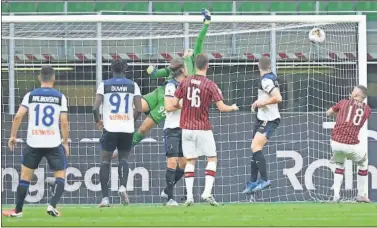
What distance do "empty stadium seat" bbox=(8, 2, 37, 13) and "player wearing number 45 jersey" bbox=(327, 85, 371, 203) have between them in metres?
8.86

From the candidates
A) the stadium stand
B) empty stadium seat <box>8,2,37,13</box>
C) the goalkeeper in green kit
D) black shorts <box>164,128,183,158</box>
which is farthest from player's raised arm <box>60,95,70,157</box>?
empty stadium seat <box>8,2,37,13</box>

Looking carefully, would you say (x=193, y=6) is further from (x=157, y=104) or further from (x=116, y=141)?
(x=116, y=141)

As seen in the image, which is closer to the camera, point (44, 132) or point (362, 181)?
A: point (44, 132)

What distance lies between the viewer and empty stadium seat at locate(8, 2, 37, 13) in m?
23.7

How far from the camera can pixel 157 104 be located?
16.9 metres

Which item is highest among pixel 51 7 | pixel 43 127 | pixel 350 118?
pixel 51 7

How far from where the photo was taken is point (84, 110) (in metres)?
19.0

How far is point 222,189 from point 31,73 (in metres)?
3.49

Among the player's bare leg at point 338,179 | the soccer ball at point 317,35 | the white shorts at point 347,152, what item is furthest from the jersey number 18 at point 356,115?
the soccer ball at point 317,35

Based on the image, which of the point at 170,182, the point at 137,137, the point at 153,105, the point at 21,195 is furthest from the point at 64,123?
the point at 137,137

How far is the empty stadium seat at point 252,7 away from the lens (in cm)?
2412

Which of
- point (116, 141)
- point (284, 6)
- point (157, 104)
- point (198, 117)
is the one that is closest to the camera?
point (198, 117)

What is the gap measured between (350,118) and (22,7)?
9279 mm

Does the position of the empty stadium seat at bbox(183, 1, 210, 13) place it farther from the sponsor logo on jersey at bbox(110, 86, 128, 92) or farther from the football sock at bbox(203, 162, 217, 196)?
the football sock at bbox(203, 162, 217, 196)
